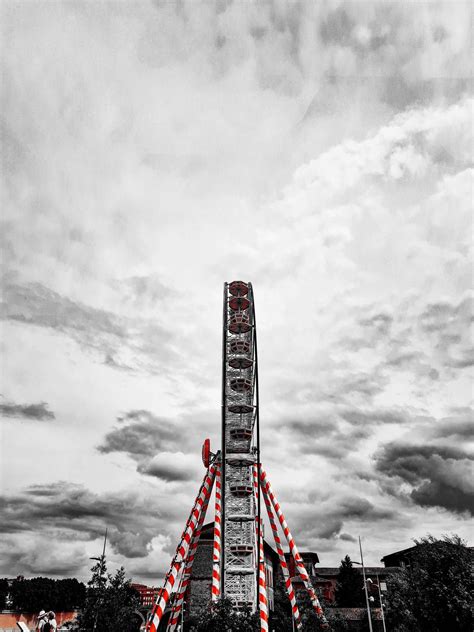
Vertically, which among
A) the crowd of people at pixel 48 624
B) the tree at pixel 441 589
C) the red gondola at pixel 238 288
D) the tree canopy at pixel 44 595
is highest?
the red gondola at pixel 238 288

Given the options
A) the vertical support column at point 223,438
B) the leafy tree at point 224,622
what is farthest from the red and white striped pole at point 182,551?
the leafy tree at point 224,622

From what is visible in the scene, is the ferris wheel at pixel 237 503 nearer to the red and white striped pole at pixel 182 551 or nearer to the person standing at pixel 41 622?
the red and white striped pole at pixel 182 551

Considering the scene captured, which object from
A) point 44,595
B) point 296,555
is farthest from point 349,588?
point 44,595

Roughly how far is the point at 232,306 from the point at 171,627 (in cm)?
3006

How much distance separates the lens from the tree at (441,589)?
3055 cm

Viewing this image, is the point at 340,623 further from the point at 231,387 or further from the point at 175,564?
the point at 231,387

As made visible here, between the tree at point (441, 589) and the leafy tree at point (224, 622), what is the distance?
10380 mm

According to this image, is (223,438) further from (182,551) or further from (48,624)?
(48,624)

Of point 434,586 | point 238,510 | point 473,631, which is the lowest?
point 473,631

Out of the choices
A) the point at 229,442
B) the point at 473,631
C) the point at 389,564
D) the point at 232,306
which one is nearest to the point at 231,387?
the point at 229,442

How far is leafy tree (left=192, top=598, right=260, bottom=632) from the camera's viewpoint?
32125 mm

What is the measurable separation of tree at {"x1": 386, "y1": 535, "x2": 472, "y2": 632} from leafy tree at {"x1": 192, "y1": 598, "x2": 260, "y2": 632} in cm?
1038

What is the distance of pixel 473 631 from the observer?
3045 cm

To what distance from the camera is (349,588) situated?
6762cm
